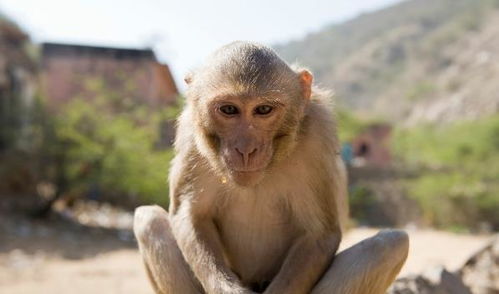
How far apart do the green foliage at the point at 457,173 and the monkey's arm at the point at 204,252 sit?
18.4 m

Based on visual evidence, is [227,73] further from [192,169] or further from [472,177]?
[472,177]

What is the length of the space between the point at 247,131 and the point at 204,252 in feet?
2.92

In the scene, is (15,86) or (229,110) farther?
(15,86)

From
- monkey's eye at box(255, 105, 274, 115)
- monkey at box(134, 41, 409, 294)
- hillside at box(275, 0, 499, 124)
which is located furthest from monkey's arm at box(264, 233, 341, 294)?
hillside at box(275, 0, 499, 124)

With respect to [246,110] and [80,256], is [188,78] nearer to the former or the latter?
[246,110]

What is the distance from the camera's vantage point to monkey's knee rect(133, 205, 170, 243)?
3746 mm

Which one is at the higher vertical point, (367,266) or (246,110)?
(246,110)

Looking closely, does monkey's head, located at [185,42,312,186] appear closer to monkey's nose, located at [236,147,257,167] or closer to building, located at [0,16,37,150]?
monkey's nose, located at [236,147,257,167]

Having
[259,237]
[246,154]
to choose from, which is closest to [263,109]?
[246,154]

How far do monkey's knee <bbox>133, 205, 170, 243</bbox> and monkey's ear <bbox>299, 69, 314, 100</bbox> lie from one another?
1.35 meters

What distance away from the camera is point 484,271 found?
639 centimetres

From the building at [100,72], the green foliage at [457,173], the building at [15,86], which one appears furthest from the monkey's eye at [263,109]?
the green foliage at [457,173]

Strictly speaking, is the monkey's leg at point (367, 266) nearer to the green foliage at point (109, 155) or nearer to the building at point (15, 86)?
the green foliage at point (109, 155)

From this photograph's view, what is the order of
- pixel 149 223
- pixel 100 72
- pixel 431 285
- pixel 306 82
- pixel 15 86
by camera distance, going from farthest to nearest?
pixel 100 72
pixel 15 86
pixel 431 285
pixel 149 223
pixel 306 82
